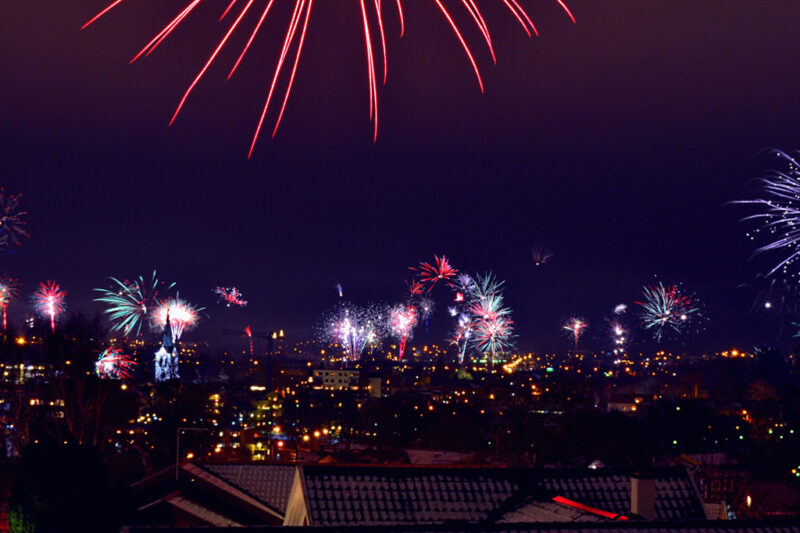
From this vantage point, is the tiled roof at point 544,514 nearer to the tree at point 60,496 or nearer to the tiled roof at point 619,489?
the tiled roof at point 619,489

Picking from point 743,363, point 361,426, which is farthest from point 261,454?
point 743,363

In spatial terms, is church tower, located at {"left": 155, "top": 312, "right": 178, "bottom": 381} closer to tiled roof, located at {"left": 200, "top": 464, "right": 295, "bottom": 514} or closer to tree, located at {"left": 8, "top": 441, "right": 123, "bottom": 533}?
tree, located at {"left": 8, "top": 441, "right": 123, "bottom": 533}

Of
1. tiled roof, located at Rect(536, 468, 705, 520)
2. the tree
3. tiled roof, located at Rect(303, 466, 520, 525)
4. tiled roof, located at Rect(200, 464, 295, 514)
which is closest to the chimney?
tiled roof, located at Rect(536, 468, 705, 520)

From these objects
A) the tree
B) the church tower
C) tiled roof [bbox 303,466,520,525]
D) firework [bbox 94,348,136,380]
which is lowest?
the tree

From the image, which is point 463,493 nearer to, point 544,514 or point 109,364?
point 544,514

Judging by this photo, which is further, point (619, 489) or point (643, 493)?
point (619, 489)

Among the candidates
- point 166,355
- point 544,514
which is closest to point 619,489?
point 544,514

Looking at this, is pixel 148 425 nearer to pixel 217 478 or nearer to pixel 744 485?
pixel 744 485
